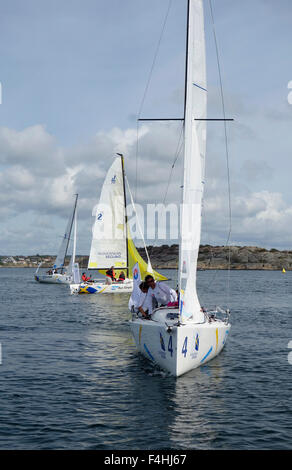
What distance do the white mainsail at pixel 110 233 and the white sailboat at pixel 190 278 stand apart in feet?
86.5

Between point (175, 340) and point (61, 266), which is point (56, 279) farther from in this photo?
point (175, 340)

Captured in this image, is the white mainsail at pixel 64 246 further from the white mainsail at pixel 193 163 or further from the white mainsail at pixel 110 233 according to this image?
the white mainsail at pixel 193 163

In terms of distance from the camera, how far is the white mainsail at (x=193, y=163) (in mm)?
12852

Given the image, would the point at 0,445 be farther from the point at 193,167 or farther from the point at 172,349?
the point at 193,167

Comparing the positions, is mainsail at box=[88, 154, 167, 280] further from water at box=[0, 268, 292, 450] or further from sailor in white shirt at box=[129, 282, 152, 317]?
sailor in white shirt at box=[129, 282, 152, 317]

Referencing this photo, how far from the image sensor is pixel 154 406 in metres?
10.4

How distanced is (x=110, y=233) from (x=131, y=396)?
1199 inches

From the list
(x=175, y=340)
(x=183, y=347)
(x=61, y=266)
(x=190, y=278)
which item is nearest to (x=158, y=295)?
(x=190, y=278)

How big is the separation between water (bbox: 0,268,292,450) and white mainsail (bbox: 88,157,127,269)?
20661mm

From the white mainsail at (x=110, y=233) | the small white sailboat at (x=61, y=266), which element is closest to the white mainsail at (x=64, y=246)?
the small white sailboat at (x=61, y=266)

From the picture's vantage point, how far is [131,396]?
11.2 m

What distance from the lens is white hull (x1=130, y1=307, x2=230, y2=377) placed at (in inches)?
465

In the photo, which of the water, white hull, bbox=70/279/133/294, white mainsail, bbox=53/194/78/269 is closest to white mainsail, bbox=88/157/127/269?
white hull, bbox=70/279/133/294

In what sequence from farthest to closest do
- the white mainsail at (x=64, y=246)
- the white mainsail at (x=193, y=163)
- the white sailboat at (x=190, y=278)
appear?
the white mainsail at (x=64, y=246), the white mainsail at (x=193, y=163), the white sailboat at (x=190, y=278)
